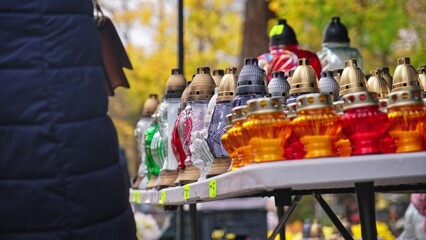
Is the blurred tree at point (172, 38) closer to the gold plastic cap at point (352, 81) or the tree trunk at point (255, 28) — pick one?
the tree trunk at point (255, 28)

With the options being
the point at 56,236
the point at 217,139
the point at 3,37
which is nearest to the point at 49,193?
the point at 56,236

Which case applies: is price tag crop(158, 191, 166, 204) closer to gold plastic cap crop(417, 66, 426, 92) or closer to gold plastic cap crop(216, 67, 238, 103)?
gold plastic cap crop(216, 67, 238, 103)

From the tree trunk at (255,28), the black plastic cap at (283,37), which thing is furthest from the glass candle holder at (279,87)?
the tree trunk at (255,28)

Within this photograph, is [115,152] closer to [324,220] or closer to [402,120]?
[402,120]

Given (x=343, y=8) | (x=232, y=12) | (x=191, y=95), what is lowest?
(x=191, y=95)

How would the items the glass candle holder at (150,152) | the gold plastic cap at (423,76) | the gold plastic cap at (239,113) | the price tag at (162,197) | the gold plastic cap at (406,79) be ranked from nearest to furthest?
the gold plastic cap at (239,113), the gold plastic cap at (406,79), the gold plastic cap at (423,76), the price tag at (162,197), the glass candle holder at (150,152)

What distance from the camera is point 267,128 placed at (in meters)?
2.77

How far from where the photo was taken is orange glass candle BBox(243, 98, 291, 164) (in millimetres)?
2734

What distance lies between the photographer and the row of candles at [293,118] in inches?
108

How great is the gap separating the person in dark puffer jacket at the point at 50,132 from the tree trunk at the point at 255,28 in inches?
→ 304

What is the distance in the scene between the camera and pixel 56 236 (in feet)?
10.0

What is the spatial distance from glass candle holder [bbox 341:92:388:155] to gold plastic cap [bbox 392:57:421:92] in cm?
47

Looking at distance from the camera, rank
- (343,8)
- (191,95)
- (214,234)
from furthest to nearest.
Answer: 1. (343,8)
2. (214,234)
3. (191,95)

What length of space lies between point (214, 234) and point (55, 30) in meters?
6.12
